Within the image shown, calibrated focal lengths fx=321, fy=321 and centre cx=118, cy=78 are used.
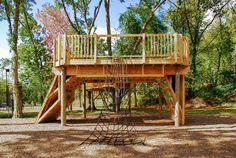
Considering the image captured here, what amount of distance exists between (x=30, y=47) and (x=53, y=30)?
128 inches

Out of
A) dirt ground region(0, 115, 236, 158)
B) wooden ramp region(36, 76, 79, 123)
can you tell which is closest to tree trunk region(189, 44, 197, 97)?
wooden ramp region(36, 76, 79, 123)

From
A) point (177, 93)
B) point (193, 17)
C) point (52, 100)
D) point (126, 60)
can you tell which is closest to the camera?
point (126, 60)

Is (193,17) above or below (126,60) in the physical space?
above

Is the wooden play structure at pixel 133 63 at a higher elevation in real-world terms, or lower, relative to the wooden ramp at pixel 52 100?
higher

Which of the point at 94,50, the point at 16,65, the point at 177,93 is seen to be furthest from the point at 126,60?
the point at 16,65

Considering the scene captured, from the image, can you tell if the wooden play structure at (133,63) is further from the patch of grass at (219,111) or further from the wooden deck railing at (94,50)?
the patch of grass at (219,111)

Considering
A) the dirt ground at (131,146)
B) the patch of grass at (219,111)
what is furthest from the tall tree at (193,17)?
the dirt ground at (131,146)

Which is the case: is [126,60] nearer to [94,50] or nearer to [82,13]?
[94,50]

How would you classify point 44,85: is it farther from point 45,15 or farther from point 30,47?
point 45,15

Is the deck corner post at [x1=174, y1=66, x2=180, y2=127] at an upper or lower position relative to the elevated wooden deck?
lower

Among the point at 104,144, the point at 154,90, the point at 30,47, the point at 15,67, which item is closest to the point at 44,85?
the point at 30,47

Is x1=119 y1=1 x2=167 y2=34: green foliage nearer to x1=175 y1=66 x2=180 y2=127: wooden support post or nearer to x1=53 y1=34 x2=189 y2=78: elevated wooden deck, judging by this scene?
x1=53 y1=34 x2=189 y2=78: elevated wooden deck

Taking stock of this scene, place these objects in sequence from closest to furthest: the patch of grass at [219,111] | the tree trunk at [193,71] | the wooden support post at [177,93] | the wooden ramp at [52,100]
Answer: the wooden support post at [177,93] → the wooden ramp at [52,100] → the patch of grass at [219,111] → the tree trunk at [193,71]

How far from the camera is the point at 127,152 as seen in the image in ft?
29.6
